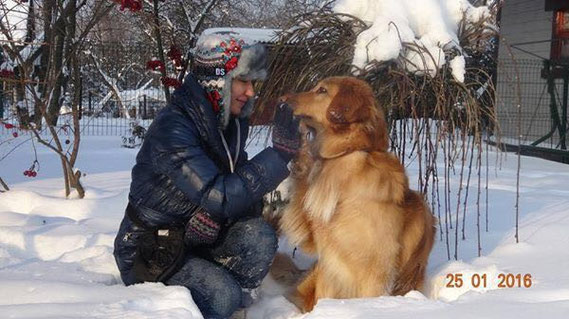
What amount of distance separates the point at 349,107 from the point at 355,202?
48 centimetres

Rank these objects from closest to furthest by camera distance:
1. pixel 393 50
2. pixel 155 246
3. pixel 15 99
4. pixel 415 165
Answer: pixel 155 246 < pixel 393 50 < pixel 15 99 < pixel 415 165

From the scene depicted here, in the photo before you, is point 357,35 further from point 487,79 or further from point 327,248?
point 327,248

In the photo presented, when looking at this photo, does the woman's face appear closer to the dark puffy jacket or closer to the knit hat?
the knit hat

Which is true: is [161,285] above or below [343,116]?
below

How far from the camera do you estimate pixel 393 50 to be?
3609 mm

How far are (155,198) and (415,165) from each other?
5993mm

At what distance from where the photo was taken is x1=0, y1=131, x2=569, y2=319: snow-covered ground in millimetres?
2682

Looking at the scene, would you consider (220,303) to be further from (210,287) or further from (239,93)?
(239,93)

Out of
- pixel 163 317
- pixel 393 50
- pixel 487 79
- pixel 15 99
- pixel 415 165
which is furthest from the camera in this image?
pixel 415 165

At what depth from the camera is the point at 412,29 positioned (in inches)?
152

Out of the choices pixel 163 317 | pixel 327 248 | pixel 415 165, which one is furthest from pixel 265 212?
pixel 415 165

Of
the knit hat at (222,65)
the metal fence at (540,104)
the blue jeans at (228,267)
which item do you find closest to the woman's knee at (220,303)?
the blue jeans at (228,267)

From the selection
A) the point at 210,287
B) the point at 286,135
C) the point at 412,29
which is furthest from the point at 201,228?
the point at 412,29
